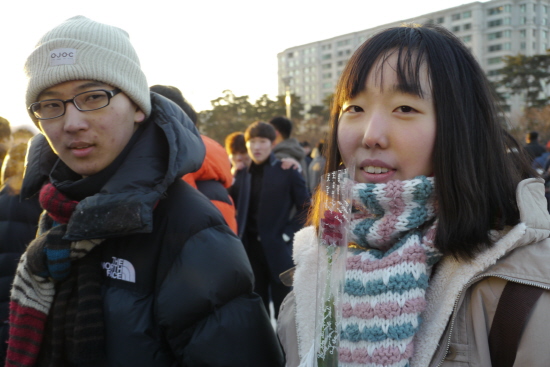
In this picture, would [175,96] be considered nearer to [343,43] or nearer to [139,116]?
[139,116]

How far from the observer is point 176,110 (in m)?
1.85

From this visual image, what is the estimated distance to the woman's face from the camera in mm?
1194

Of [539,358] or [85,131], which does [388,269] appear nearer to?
[539,358]

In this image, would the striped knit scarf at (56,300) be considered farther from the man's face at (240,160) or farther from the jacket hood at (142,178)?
the man's face at (240,160)

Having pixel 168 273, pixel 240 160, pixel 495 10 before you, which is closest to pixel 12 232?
pixel 168 273

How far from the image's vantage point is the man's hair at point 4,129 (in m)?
3.35

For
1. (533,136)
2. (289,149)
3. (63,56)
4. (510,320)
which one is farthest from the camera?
(533,136)

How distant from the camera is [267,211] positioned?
4.49 meters

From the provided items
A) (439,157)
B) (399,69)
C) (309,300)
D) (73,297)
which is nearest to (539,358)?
(439,157)

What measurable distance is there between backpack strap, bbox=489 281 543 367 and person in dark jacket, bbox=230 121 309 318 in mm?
3237

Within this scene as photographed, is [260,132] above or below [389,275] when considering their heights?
above

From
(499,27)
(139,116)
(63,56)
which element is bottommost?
(139,116)

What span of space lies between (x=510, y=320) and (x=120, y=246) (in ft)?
3.79

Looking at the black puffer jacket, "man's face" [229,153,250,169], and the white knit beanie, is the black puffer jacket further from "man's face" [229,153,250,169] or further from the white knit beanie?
"man's face" [229,153,250,169]
